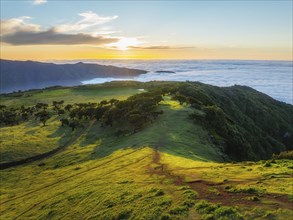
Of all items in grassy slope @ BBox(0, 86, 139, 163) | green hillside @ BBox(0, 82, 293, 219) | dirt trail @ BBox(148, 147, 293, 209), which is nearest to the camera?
dirt trail @ BBox(148, 147, 293, 209)

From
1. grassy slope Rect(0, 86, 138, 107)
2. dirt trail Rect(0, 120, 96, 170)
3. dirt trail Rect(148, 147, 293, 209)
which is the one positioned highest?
A: dirt trail Rect(148, 147, 293, 209)

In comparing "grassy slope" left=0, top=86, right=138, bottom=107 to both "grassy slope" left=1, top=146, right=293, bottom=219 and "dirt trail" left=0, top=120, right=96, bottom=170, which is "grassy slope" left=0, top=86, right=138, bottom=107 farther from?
"grassy slope" left=1, top=146, right=293, bottom=219

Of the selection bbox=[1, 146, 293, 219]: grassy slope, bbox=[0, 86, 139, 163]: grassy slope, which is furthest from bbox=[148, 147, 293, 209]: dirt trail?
bbox=[0, 86, 139, 163]: grassy slope

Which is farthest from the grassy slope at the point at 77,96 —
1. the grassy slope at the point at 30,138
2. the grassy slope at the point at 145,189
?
the grassy slope at the point at 145,189

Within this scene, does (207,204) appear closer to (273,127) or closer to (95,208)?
(95,208)

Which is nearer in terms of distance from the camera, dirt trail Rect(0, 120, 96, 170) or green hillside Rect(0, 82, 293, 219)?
green hillside Rect(0, 82, 293, 219)

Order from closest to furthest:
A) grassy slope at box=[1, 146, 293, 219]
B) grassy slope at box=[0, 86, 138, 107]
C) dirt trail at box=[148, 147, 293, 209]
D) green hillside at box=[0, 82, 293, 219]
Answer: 1. dirt trail at box=[148, 147, 293, 209]
2. grassy slope at box=[1, 146, 293, 219]
3. green hillside at box=[0, 82, 293, 219]
4. grassy slope at box=[0, 86, 138, 107]

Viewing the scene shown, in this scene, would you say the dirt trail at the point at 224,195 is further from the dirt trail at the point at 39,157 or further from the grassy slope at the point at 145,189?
the dirt trail at the point at 39,157

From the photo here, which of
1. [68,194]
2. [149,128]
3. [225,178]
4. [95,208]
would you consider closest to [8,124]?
[149,128]
